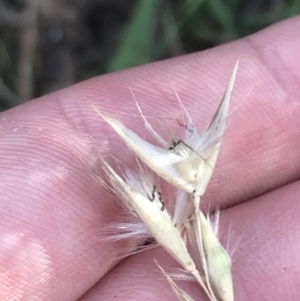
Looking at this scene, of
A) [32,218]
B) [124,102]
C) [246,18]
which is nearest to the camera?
[32,218]

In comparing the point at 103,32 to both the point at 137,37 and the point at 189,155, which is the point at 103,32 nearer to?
the point at 137,37

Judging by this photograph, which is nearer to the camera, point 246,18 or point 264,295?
point 264,295

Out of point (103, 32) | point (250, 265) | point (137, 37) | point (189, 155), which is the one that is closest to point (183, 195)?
point (189, 155)

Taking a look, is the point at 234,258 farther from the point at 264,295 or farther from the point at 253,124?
the point at 253,124

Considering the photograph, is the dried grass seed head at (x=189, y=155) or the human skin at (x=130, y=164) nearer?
the dried grass seed head at (x=189, y=155)

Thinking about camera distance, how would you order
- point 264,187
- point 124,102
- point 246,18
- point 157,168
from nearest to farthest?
point 157,168 → point 124,102 → point 264,187 → point 246,18

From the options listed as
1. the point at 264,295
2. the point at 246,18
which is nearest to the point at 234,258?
the point at 264,295

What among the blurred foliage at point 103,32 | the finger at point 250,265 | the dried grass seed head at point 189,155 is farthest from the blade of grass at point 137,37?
the dried grass seed head at point 189,155

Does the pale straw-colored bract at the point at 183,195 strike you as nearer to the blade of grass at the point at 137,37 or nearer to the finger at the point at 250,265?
the finger at the point at 250,265
